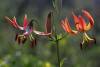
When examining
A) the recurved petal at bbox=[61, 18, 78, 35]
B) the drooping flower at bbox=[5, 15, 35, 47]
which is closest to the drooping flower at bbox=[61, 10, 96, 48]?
the recurved petal at bbox=[61, 18, 78, 35]

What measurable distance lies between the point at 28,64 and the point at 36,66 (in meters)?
0.07

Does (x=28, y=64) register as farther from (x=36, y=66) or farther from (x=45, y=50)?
(x=45, y=50)

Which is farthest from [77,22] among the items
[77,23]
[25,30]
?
[25,30]

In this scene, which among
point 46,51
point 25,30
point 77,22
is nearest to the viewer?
point 77,22

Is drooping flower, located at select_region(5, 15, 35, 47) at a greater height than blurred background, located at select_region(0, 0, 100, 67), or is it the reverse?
drooping flower, located at select_region(5, 15, 35, 47)

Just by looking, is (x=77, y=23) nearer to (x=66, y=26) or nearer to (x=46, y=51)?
(x=66, y=26)

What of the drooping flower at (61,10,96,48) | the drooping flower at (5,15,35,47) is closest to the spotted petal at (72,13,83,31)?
the drooping flower at (61,10,96,48)

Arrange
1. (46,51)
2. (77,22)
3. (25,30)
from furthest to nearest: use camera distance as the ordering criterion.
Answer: (46,51) < (25,30) < (77,22)

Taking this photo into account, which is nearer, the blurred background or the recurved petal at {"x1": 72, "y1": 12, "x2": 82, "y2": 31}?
the recurved petal at {"x1": 72, "y1": 12, "x2": 82, "y2": 31}

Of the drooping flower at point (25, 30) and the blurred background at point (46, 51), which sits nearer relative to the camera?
the drooping flower at point (25, 30)

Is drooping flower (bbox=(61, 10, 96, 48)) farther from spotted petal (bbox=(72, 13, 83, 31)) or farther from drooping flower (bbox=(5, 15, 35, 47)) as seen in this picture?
drooping flower (bbox=(5, 15, 35, 47))

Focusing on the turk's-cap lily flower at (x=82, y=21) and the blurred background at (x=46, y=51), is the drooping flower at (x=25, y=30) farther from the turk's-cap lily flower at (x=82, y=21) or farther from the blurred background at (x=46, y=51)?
the turk's-cap lily flower at (x=82, y=21)

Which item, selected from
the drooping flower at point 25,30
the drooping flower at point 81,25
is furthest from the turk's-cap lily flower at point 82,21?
the drooping flower at point 25,30

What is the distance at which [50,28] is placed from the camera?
91.9 inches
